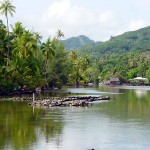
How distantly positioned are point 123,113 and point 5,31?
39.0 metres

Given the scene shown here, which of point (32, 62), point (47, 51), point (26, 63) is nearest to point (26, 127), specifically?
point (26, 63)

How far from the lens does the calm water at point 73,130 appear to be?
22.0 m

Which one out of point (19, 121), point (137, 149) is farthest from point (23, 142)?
point (19, 121)

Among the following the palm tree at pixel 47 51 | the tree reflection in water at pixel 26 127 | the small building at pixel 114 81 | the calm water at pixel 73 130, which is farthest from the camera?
the small building at pixel 114 81

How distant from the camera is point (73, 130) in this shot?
89.3ft

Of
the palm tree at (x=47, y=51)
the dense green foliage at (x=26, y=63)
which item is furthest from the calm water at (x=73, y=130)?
the palm tree at (x=47, y=51)

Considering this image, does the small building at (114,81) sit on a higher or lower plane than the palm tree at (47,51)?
lower

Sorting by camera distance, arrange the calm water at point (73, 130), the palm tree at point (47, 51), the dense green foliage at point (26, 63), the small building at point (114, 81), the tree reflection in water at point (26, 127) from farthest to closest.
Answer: the small building at point (114, 81), the palm tree at point (47, 51), the dense green foliage at point (26, 63), the tree reflection in water at point (26, 127), the calm water at point (73, 130)

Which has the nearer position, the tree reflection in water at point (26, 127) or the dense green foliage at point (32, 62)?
the tree reflection in water at point (26, 127)

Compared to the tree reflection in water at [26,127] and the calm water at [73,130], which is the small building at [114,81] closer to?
the calm water at [73,130]

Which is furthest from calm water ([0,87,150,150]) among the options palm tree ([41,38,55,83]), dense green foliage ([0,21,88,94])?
palm tree ([41,38,55,83])

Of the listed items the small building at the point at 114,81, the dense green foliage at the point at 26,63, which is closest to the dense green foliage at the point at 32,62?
the dense green foliage at the point at 26,63

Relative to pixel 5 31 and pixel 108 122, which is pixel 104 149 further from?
pixel 5 31

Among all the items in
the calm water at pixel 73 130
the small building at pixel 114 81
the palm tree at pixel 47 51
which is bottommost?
the calm water at pixel 73 130
